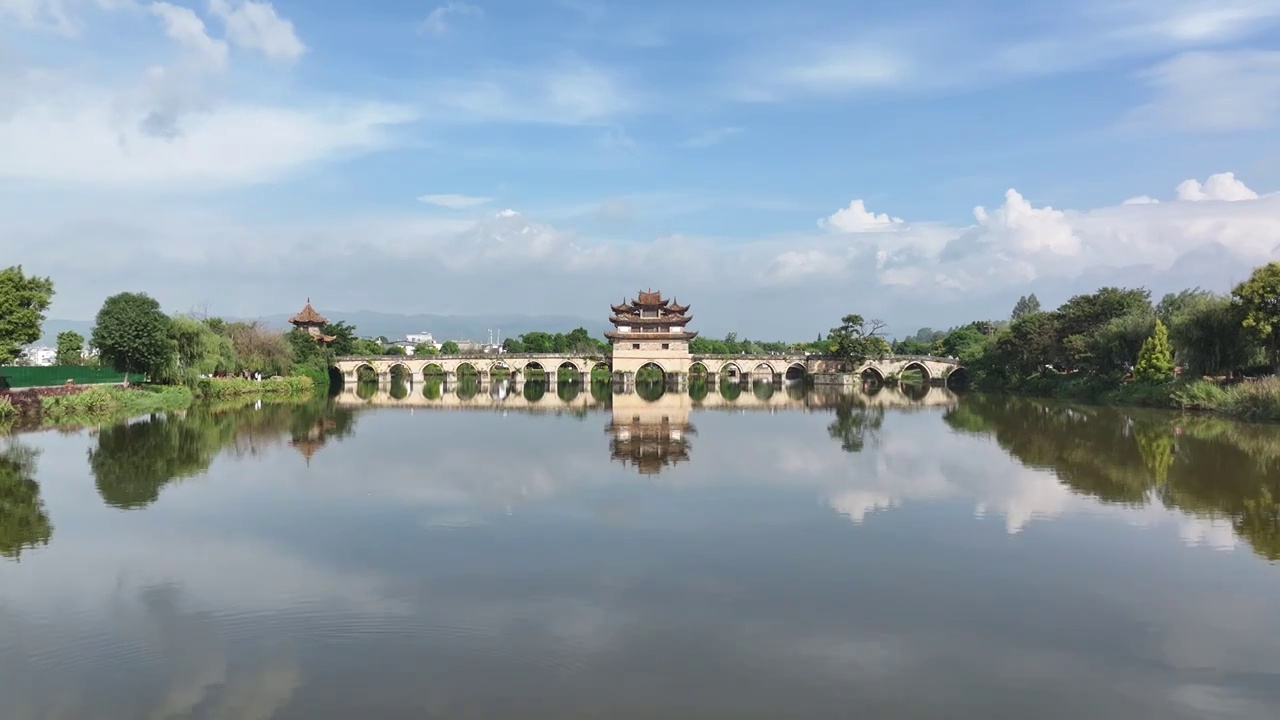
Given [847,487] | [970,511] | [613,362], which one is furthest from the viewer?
[613,362]

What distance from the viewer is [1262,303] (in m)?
28.2

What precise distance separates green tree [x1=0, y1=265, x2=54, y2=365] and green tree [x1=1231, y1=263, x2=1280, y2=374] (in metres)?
38.3

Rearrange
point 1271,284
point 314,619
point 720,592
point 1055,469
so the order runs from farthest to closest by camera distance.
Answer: point 1271,284, point 1055,469, point 720,592, point 314,619

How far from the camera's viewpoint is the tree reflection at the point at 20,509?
420 inches

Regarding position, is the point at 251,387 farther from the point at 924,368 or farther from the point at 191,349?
the point at 924,368

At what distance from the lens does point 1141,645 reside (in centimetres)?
735

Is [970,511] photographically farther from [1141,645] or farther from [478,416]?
[478,416]

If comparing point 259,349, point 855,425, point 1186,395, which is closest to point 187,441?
point 855,425

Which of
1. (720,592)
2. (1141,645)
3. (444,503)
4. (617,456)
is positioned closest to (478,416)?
(617,456)

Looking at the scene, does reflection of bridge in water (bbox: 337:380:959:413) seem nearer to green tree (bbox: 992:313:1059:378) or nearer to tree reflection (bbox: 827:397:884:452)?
tree reflection (bbox: 827:397:884:452)

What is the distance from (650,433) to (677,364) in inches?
1479

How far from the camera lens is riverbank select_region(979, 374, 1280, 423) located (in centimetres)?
2697

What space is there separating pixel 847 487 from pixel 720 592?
7090 mm

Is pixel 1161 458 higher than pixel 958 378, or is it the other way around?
pixel 958 378
